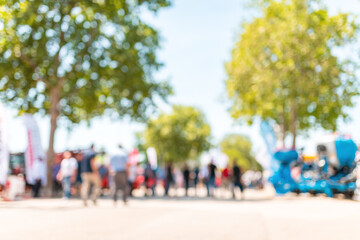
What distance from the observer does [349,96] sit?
3042 centimetres

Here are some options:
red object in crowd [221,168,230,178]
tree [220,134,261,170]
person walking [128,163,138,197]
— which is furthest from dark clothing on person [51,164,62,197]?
tree [220,134,261,170]

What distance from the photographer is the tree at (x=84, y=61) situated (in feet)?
77.9

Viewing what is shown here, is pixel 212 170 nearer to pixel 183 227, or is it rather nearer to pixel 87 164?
pixel 87 164

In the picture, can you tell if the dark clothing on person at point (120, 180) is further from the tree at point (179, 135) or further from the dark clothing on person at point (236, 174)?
the tree at point (179, 135)

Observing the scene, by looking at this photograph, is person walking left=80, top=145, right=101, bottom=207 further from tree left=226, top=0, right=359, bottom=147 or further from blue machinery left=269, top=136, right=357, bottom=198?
tree left=226, top=0, right=359, bottom=147

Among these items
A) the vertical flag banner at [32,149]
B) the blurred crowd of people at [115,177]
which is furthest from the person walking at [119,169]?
the vertical flag banner at [32,149]

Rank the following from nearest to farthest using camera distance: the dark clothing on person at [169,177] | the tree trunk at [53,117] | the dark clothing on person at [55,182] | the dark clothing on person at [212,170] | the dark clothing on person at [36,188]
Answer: the dark clothing on person at [36,188] < the dark clothing on person at [212,170] < the dark clothing on person at [169,177] < the dark clothing on person at [55,182] < the tree trunk at [53,117]

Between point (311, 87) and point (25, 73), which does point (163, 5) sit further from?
point (311, 87)

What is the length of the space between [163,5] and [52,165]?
10323mm

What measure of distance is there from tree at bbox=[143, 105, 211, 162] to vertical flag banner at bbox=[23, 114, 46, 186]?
157 feet

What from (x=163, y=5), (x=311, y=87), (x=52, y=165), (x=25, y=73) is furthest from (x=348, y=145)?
(x=25, y=73)

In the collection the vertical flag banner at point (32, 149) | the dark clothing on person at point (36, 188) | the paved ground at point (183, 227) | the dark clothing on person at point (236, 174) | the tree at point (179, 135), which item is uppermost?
the tree at point (179, 135)

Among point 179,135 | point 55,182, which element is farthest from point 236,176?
point 179,135

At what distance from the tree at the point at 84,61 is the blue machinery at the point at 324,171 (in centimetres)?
939
